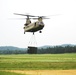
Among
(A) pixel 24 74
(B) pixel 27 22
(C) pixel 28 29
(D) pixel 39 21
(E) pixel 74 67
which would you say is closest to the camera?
(A) pixel 24 74

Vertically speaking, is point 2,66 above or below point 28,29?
below

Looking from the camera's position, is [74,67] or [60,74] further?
[74,67]

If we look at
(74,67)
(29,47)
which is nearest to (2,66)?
(74,67)

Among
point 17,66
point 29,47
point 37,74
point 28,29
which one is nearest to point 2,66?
point 17,66

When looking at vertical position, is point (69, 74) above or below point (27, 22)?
below

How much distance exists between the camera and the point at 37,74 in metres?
52.4

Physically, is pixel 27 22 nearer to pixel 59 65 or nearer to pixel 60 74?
pixel 59 65

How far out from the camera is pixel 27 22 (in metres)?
112

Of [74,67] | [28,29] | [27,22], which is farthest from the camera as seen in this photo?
[27,22]

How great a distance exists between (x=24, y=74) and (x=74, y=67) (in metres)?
18.3

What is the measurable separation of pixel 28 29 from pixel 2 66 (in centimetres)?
3307

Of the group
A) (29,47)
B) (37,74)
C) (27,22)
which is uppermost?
(27,22)

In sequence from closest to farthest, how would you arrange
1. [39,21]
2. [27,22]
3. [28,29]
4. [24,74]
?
[24,74], [39,21], [28,29], [27,22]

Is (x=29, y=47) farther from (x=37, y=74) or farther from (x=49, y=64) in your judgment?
(x=37, y=74)
